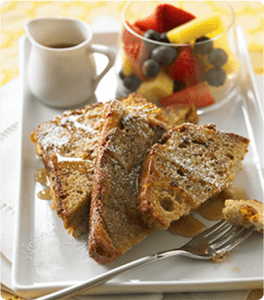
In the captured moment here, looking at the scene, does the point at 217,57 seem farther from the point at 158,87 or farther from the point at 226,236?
the point at 226,236

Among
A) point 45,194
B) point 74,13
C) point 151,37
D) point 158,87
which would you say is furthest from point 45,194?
point 74,13

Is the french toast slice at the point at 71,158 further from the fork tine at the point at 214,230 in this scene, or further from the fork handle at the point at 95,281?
the fork tine at the point at 214,230

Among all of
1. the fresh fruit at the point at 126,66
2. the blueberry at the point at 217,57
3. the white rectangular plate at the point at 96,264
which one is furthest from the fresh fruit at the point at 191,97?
the white rectangular plate at the point at 96,264

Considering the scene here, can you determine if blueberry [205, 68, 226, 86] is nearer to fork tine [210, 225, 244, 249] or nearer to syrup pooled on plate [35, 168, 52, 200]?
fork tine [210, 225, 244, 249]

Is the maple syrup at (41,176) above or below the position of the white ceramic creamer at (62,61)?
below

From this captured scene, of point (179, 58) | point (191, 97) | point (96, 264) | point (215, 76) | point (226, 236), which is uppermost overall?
point (179, 58)

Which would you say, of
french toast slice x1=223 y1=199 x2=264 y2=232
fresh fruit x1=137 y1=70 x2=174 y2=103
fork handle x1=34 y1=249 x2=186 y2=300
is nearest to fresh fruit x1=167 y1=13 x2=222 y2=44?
fresh fruit x1=137 y1=70 x2=174 y2=103
